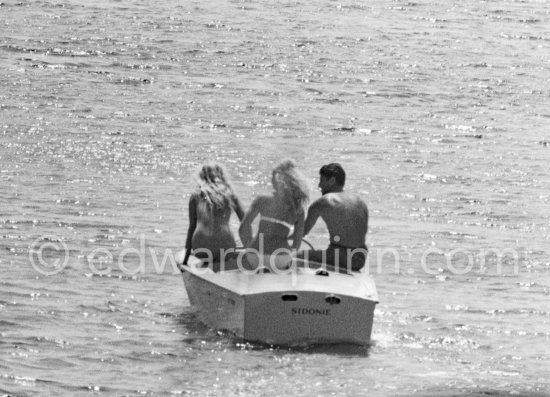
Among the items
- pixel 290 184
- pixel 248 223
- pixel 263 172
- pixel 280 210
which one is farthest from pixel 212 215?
pixel 263 172

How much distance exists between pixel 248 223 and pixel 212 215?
50 cm

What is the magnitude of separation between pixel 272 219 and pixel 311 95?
18146 mm

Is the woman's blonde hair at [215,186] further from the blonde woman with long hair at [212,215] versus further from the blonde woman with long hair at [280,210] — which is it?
the blonde woman with long hair at [280,210]

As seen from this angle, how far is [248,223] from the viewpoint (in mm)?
14742

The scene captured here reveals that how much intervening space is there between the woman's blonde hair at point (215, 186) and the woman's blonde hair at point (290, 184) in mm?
693

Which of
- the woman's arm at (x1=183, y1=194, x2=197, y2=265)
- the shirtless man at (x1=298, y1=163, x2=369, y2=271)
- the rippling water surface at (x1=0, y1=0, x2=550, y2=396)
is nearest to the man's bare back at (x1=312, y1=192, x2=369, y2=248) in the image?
the shirtless man at (x1=298, y1=163, x2=369, y2=271)

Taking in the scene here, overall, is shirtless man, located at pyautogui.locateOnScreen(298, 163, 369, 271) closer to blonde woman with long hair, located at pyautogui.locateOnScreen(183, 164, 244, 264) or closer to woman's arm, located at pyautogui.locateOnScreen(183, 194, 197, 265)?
blonde woman with long hair, located at pyautogui.locateOnScreen(183, 164, 244, 264)

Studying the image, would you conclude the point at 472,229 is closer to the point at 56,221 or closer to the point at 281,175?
the point at 56,221

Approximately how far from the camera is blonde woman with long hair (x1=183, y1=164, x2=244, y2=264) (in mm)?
15031

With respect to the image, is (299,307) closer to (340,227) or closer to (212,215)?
(340,227)

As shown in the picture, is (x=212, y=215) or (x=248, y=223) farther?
(x=212, y=215)

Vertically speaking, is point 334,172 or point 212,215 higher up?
point 334,172

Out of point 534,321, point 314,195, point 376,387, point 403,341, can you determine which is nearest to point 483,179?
point 314,195

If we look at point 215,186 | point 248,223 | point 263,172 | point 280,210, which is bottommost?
point 263,172
